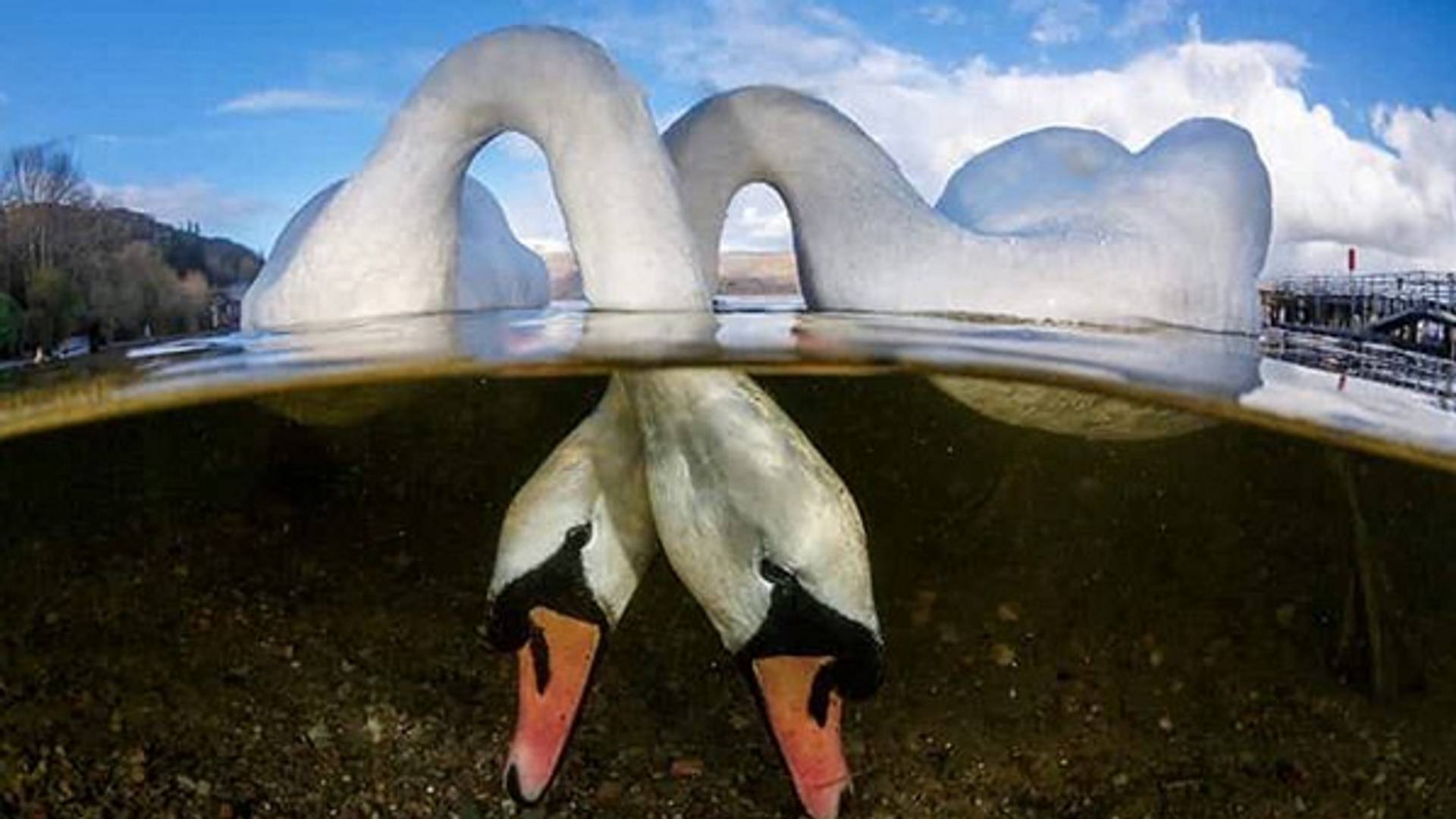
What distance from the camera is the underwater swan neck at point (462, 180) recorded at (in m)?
2.55

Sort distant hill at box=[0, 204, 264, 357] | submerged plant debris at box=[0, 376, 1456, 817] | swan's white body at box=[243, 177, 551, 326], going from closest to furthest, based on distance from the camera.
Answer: swan's white body at box=[243, 177, 551, 326] < distant hill at box=[0, 204, 264, 357] < submerged plant debris at box=[0, 376, 1456, 817]

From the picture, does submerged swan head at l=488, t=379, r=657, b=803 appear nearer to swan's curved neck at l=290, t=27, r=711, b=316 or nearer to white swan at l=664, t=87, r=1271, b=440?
swan's curved neck at l=290, t=27, r=711, b=316

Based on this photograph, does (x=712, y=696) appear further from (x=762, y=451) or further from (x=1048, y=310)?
(x=762, y=451)

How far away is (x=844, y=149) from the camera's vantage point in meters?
3.31

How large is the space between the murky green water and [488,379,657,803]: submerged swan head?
0.31 meters

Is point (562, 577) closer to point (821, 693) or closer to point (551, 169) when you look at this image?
point (821, 693)

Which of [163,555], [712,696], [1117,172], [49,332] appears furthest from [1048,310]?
[163,555]

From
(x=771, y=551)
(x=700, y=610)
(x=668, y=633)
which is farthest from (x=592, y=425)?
(x=668, y=633)

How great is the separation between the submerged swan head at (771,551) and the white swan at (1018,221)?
2.41 ft

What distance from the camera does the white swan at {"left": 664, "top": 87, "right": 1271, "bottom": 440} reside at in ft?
9.57

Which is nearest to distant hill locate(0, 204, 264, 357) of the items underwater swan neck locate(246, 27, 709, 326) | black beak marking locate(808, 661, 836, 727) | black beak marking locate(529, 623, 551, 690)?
underwater swan neck locate(246, 27, 709, 326)

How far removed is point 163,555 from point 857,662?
5.60 m

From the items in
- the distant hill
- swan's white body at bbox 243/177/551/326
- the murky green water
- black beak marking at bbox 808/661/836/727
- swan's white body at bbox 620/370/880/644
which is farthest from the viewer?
the distant hill

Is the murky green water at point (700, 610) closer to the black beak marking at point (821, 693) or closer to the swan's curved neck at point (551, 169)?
the swan's curved neck at point (551, 169)
